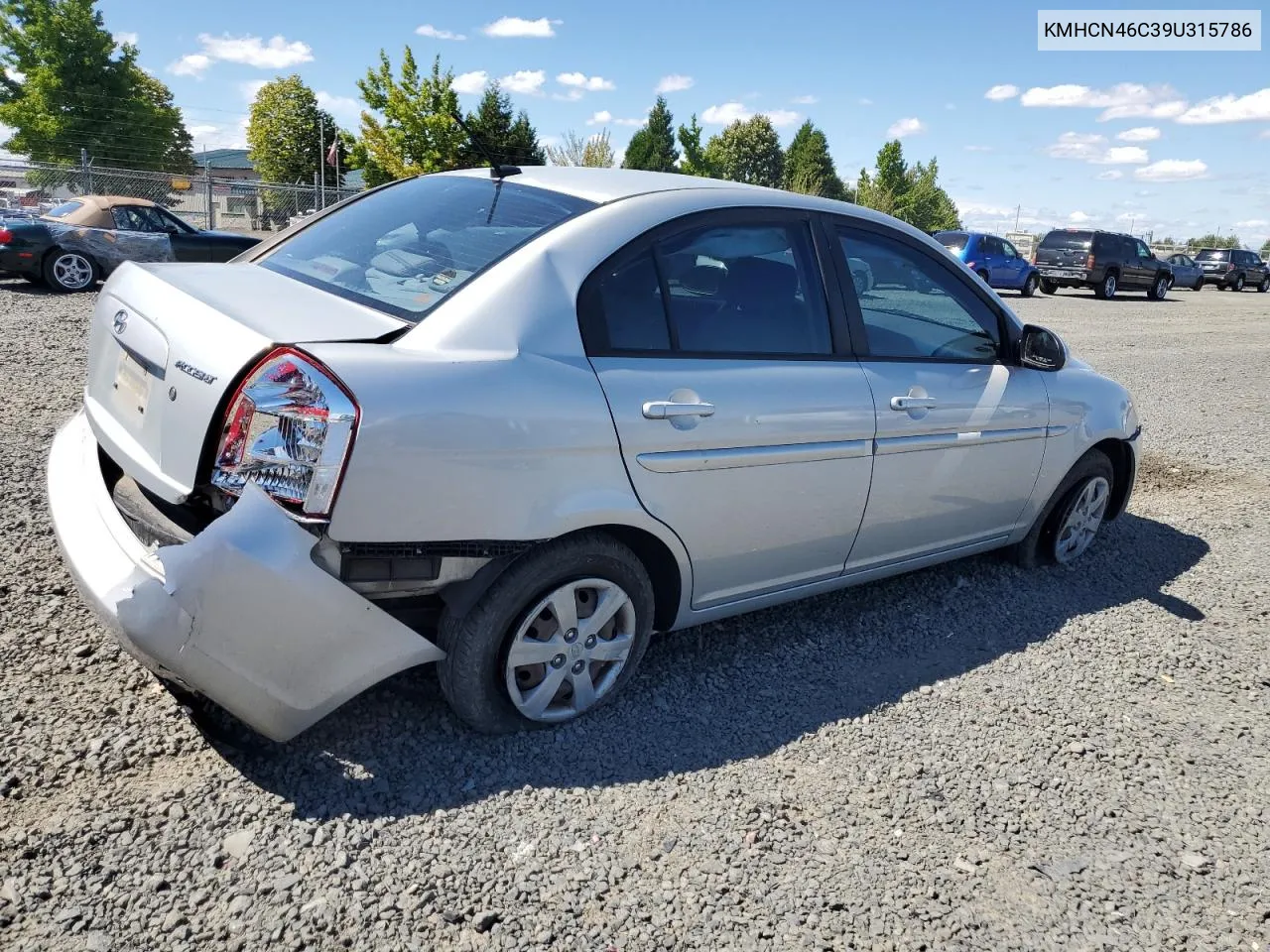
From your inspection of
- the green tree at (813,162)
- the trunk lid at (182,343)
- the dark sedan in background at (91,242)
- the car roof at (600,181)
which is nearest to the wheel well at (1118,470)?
the car roof at (600,181)

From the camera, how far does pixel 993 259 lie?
24.5m

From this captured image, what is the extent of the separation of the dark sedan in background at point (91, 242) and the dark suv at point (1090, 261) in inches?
853

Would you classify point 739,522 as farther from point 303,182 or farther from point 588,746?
point 303,182

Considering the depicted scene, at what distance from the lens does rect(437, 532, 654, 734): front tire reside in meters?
2.69

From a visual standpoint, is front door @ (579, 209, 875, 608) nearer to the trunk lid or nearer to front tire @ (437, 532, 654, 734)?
front tire @ (437, 532, 654, 734)

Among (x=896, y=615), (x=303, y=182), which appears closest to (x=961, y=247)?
(x=896, y=615)

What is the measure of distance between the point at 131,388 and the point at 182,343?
34 centimetres

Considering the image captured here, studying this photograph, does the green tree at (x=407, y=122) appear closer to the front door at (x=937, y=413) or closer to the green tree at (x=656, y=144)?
the green tree at (x=656, y=144)

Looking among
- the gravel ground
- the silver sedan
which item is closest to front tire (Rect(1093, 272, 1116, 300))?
the gravel ground

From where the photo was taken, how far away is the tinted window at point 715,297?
2891mm

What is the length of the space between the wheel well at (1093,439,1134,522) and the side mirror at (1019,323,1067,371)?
0.79 meters

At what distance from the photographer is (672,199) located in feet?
10.3

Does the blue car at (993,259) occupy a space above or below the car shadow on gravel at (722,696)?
above

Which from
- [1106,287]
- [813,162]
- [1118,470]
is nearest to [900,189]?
[813,162]
